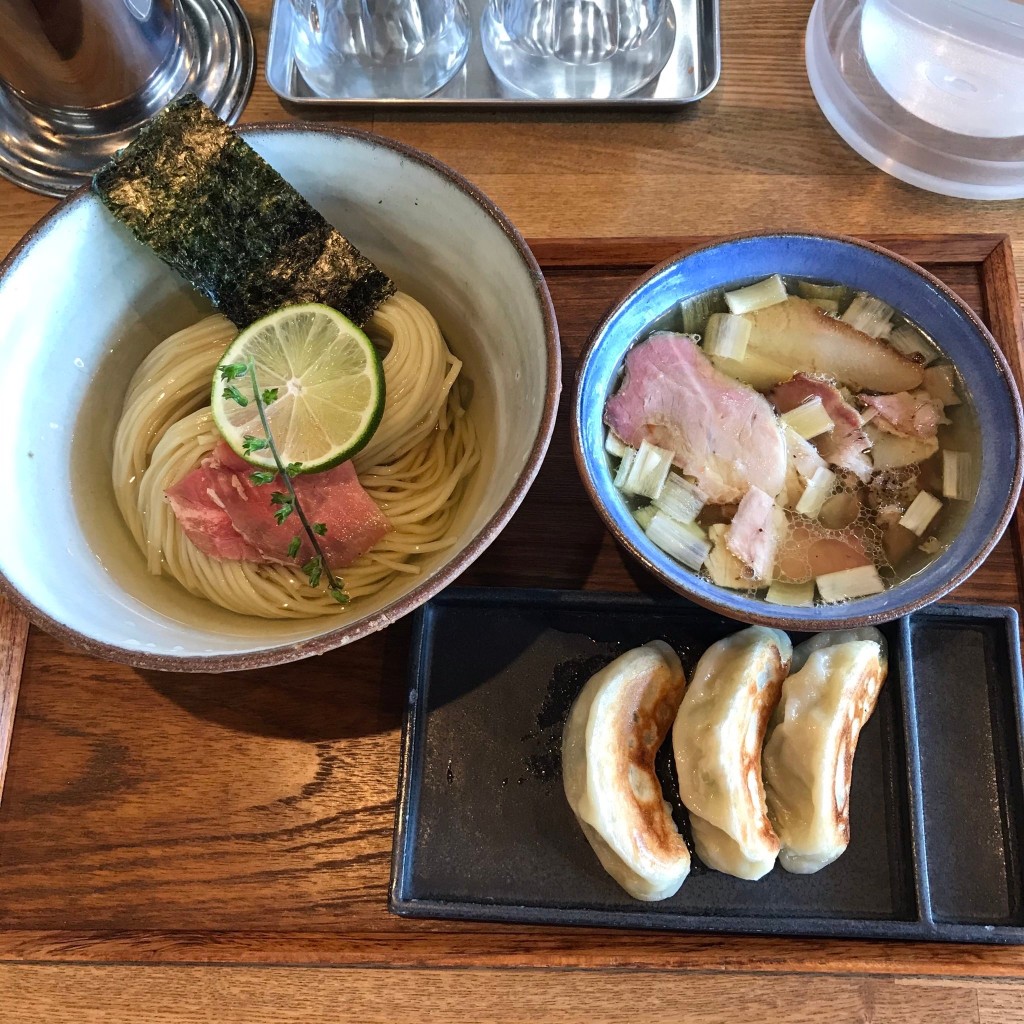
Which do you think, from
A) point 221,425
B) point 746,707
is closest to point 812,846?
point 746,707

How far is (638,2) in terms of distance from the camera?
5.43ft

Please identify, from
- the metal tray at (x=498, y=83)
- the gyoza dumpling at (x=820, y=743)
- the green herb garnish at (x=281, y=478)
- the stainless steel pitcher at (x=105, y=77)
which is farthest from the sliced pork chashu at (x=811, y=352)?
the stainless steel pitcher at (x=105, y=77)

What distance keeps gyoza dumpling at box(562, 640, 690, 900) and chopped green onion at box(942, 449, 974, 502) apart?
0.50m

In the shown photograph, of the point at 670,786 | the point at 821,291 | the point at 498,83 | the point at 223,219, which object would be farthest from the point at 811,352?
the point at 223,219

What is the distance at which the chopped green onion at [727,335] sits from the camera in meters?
1.37

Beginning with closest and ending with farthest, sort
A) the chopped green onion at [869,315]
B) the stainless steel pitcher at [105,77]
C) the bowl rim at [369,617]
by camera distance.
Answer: the bowl rim at [369,617], the chopped green onion at [869,315], the stainless steel pitcher at [105,77]

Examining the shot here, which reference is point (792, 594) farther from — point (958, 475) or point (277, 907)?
point (277, 907)

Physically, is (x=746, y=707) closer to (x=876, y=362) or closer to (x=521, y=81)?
(x=876, y=362)

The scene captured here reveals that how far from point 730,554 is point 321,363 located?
0.70 metres

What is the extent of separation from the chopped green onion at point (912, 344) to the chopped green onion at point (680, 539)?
0.46 metres

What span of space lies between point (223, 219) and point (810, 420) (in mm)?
967

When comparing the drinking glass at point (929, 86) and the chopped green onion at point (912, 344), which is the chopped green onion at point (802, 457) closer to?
the chopped green onion at point (912, 344)

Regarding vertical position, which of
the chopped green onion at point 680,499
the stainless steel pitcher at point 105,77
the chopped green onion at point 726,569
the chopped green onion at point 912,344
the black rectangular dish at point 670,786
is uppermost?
the stainless steel pitcher at point 105,77

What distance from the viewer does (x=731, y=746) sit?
3.80 ft
